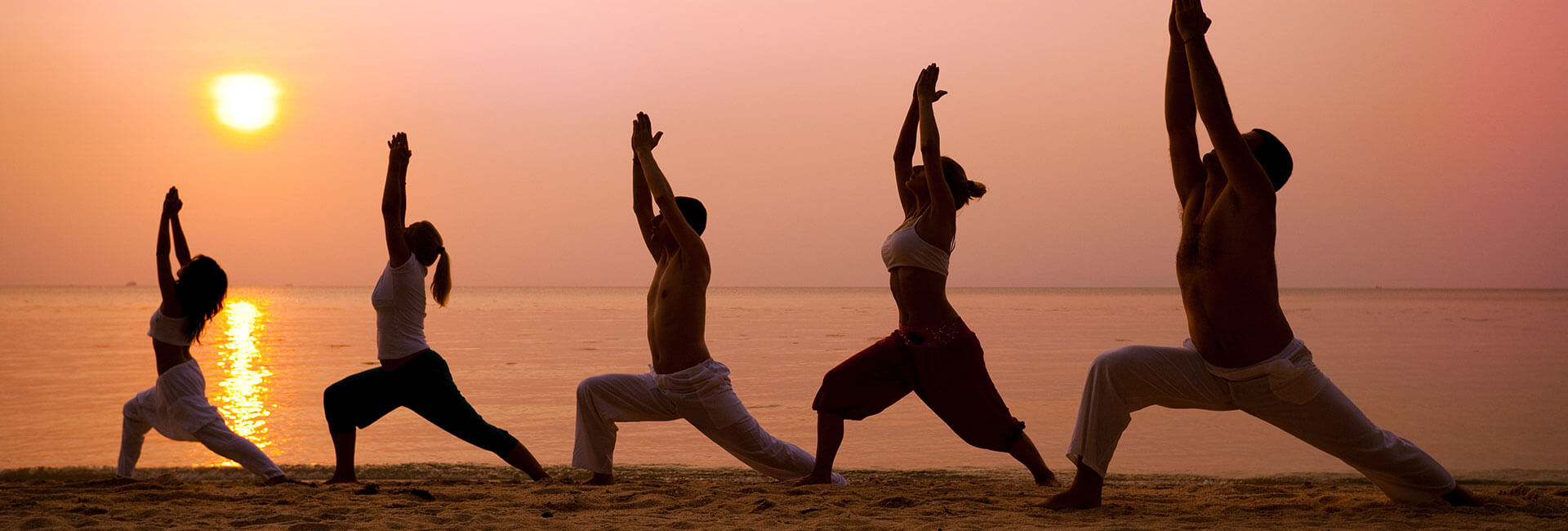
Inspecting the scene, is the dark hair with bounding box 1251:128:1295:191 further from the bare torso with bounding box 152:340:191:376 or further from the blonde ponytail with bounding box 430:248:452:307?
the bare torso with bounding box 152:340:191:376

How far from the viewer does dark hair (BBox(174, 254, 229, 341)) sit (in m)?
6.93

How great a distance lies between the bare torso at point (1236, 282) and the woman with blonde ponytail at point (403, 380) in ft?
12.8

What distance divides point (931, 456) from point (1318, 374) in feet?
13.3

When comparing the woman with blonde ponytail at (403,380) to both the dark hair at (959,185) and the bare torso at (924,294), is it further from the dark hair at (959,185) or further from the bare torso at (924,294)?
the dark hair at (959,185)

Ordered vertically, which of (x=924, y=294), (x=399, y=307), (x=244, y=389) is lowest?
(x=244, y=389)

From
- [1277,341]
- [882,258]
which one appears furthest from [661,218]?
[1277,341]

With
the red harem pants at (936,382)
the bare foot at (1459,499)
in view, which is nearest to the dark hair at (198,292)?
the red harem pants at (936,382)

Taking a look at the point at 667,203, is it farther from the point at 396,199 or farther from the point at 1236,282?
the point at 1236,282

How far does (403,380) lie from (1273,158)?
481 centimetres

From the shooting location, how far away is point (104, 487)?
20.9 feet

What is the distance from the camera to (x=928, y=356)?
635 cm

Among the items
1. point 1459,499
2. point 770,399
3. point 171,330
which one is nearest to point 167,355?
point 171,330

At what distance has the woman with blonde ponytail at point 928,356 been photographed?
634 cm

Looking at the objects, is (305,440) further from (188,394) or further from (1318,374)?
(1318,374)
